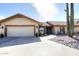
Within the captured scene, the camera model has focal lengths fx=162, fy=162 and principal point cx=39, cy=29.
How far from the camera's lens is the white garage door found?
21.5m

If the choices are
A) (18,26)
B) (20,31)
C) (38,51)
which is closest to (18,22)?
(18,26)

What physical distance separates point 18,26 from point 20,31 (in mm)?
764

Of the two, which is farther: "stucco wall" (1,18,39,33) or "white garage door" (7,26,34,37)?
"stucco wall" (1,18,39,33)

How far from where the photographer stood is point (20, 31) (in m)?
21.8

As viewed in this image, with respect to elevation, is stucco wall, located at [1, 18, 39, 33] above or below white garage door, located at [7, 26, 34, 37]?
above

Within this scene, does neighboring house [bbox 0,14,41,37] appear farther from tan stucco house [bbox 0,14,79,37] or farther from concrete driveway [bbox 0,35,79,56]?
concrete driveway [bbox 0,35,79,56]

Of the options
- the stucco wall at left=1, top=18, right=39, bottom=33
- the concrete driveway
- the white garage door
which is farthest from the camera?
the stucco wall at left=1, top=18, right=39, bottom=33

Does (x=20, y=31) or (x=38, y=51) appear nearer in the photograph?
(x=38, y=51)

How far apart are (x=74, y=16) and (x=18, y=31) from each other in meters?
7.76

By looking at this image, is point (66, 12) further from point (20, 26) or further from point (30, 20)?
point (20, 26)

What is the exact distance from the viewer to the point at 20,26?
72.3 feet

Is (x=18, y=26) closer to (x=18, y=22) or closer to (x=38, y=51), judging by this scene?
(x=18, y=22)

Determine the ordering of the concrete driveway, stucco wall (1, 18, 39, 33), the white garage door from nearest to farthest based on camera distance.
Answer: the concrete driveway < the white garage door < stucco wall (1, 18, 39, 33)

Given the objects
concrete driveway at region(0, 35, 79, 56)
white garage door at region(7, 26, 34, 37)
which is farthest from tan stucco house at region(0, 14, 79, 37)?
concrete driveway at region(0, 35, 79, 56)
